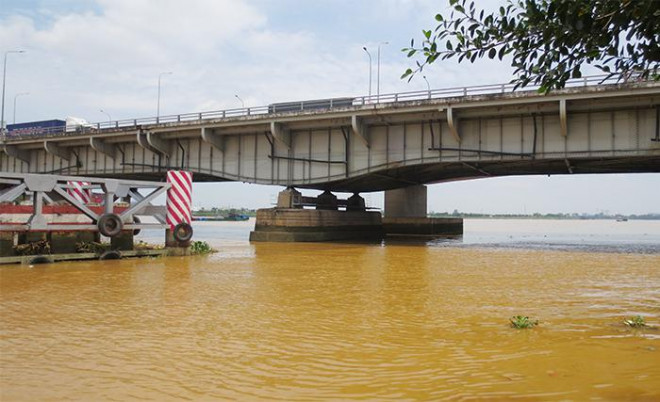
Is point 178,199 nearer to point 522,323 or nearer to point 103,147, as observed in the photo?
point 522,323

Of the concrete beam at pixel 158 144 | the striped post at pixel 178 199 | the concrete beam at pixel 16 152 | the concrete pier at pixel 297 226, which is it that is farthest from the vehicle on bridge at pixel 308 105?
the concrete beam at pixel 16 152

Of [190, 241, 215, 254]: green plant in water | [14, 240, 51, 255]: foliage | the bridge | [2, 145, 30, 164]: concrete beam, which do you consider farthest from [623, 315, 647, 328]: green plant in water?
[2, 145, 30, 164]: concrete beam

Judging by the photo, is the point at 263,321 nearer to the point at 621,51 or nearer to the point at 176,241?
the point at 621,51

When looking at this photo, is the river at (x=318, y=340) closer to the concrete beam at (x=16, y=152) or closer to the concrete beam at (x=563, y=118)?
the concrete beam at (x=563, y=118)

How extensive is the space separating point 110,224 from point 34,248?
2017 mm

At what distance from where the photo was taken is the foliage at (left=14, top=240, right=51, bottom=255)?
13.3 metres

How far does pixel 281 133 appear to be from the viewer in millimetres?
31672

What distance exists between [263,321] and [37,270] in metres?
8.06

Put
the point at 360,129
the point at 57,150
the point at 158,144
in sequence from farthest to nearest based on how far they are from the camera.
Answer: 1. the point at 57,150
2. the point at 158,144
3. the point at 360,129

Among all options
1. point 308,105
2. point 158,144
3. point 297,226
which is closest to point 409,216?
point 297,226

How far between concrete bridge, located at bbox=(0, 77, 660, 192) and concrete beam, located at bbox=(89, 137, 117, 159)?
0.07 meters

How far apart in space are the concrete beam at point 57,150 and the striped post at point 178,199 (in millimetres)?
28585

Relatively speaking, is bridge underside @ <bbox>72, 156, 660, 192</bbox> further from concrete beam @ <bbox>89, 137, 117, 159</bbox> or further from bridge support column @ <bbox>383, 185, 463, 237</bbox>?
bridge support column @ <bbox>383, 185, 463, 237</bbox>

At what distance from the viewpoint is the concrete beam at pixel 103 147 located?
37.3 meters
